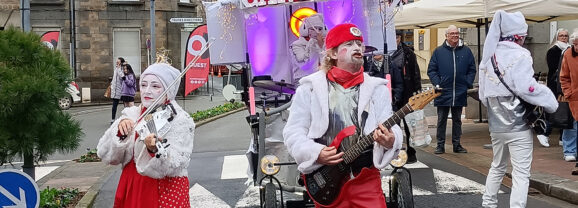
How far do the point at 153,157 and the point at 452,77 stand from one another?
25.7 ft

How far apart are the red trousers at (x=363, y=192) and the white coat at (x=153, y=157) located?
3.45 ft

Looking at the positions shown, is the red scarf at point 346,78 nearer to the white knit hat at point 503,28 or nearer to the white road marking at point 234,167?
the white knit hat at point 503,28

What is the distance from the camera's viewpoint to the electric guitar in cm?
432

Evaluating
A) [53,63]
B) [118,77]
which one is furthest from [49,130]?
[118,77]

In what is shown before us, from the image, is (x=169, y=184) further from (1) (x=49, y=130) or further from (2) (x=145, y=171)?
(1) (x=49, y=130)

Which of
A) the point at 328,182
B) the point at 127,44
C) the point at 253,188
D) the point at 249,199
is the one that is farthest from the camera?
the point at 127,44

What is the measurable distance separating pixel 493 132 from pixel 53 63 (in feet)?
13.2

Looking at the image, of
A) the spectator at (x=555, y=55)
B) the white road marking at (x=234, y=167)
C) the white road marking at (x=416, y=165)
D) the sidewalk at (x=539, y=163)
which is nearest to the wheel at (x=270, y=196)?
the sidewalk at (x=539, y=163)

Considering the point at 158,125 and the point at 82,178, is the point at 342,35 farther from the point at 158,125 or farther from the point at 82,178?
the point at 82,178

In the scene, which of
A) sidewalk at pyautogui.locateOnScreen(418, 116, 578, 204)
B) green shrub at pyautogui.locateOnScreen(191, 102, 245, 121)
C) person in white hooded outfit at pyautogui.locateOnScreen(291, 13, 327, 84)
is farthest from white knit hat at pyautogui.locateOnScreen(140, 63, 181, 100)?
green shrub at pyautogui.locateOnScreen(191, 102, 245, 121)

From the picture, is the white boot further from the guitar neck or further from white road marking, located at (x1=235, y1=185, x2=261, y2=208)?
the guitar neck

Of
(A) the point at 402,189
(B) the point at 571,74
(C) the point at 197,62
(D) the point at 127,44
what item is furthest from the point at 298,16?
(D) the point at 127,44

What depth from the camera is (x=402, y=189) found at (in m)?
6.04

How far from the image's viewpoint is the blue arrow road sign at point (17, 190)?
5062 millimetres
